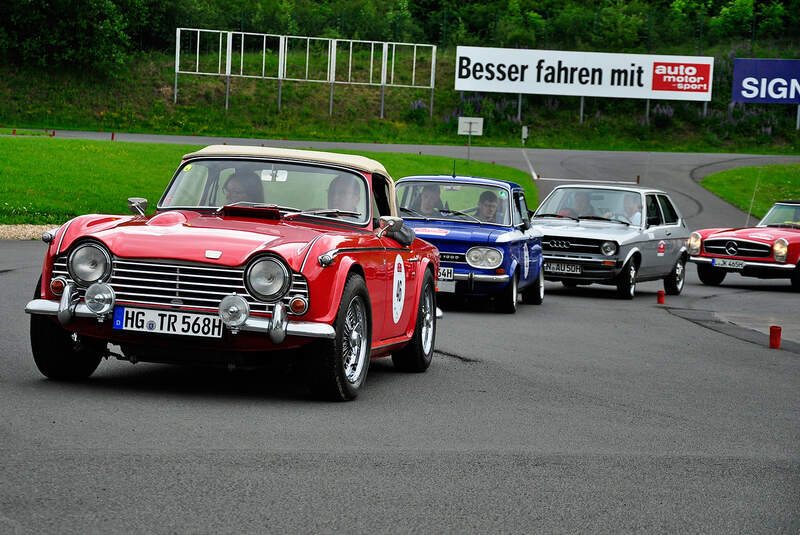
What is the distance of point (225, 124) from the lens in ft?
198

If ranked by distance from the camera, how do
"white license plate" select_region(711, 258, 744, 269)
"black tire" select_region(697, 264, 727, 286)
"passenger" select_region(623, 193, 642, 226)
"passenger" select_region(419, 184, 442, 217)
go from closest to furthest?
1. "passenger" select_region(419, 184, 442, 217)
2. "passenger" select_region(623, 193, 642, 226)
3. "white license plate" select_region(711, 258, 744, 269)
4. "black tire" select_region(697, 264, 727, 286)

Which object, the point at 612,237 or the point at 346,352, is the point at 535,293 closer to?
the point at 612,237

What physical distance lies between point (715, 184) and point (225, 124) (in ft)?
84.1

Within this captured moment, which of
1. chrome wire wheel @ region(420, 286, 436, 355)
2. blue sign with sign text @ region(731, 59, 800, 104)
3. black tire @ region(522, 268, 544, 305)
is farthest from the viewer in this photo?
blue sign with sign text @ region(731, 59, 800, 104)

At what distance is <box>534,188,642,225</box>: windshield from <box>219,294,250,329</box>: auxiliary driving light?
13.0 m

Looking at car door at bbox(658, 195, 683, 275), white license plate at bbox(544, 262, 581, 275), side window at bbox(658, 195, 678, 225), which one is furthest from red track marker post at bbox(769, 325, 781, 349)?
side window at bbox(658, 195, 678, 225)

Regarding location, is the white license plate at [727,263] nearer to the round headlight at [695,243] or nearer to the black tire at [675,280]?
the round headlight at [695,243]

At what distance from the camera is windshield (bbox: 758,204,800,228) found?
76.9ft

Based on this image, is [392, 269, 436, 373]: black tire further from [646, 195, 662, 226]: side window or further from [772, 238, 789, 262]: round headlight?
[772, 238, 789, 262]: round headlight

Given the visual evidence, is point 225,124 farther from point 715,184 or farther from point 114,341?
point 114,341

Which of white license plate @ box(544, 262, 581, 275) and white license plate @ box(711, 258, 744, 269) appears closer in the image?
white license plate @ box(544, 262, 581, 275)

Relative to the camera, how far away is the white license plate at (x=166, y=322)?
23.6 ft

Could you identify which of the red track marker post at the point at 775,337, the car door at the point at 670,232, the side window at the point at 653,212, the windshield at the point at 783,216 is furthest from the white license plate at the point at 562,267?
the windshield at the point at 783,216

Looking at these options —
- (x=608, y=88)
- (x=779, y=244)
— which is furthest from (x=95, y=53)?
(x=779, y=244)
